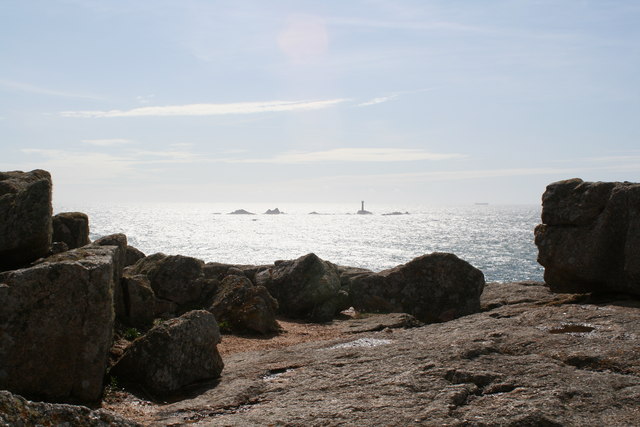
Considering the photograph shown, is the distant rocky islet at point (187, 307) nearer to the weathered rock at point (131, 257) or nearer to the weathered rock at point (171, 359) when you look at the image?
the weathered rock at point (171, 359)

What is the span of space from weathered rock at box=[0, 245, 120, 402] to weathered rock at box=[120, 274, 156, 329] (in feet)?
16.1

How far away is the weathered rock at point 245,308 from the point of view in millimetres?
16047

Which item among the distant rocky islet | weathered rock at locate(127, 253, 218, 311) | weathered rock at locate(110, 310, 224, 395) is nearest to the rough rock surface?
the distant rocky islet

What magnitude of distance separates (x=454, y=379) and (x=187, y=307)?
37.8 ft

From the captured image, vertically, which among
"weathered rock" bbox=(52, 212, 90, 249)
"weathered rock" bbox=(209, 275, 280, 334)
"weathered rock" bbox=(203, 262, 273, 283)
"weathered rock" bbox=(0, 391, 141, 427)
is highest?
"weathered rock" bbox=(52, 212, 90, 249)

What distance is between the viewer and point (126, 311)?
45.9 feet

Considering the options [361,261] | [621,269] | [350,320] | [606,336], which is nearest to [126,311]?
[350,320]

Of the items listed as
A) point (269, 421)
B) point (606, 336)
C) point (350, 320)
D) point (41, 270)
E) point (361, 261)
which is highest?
point (41, 270)

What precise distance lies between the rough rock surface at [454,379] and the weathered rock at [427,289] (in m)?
6.38

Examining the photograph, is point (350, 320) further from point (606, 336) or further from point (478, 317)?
point (606, 336)

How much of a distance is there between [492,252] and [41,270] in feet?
365

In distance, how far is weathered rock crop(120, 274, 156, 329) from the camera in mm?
13984

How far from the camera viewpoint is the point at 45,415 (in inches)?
180

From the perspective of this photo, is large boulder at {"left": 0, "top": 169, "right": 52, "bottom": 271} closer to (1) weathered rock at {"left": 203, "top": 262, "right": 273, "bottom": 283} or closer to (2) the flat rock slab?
(2) the flat rock slab
